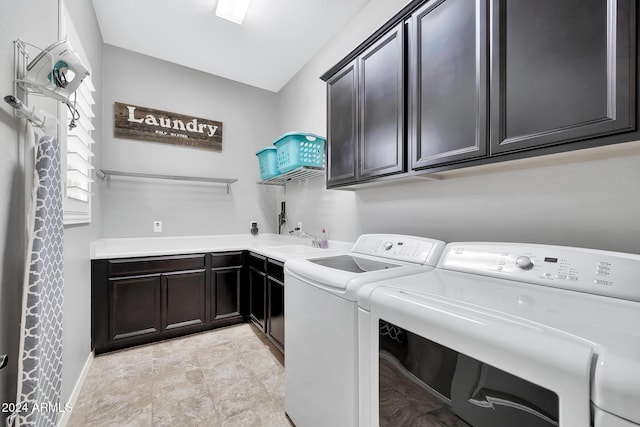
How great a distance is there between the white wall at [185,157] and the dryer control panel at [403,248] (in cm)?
206

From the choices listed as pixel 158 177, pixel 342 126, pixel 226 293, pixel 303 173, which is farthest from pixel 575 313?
pixel 158 177

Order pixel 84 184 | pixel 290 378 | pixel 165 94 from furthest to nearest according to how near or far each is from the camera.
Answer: pixel 165 94 → pixel 84 184 → pixel 290 378

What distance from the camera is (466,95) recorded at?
1.14m

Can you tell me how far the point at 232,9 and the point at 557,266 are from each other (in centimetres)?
270

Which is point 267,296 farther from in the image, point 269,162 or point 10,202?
point 10,202

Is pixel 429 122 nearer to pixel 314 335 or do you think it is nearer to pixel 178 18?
pixel 314 335

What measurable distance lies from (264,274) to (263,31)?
2.22 metres

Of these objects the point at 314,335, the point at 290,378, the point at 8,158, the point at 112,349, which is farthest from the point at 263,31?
the point at 112,349

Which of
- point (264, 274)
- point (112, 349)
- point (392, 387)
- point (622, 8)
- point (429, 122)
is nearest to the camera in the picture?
point (622, 8)

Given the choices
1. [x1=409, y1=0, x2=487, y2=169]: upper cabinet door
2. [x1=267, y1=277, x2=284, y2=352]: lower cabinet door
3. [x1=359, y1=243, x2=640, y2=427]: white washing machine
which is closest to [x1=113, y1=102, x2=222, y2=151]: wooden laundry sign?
[x1=267, y1=277, x2=284, y2=352]: lower cabinet door

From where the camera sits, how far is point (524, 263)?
3.23 feet

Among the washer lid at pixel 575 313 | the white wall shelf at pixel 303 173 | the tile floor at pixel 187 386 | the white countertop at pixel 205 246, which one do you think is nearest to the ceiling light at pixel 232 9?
the white wall shelf at pixel 303 173

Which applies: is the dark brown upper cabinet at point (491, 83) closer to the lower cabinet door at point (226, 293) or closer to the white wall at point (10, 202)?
the white wall at point (10, 202)

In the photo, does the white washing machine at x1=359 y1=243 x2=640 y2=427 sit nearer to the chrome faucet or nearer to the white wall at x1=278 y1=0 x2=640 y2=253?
the white wall at x1=278 y1=0 x2=640 y2=253
